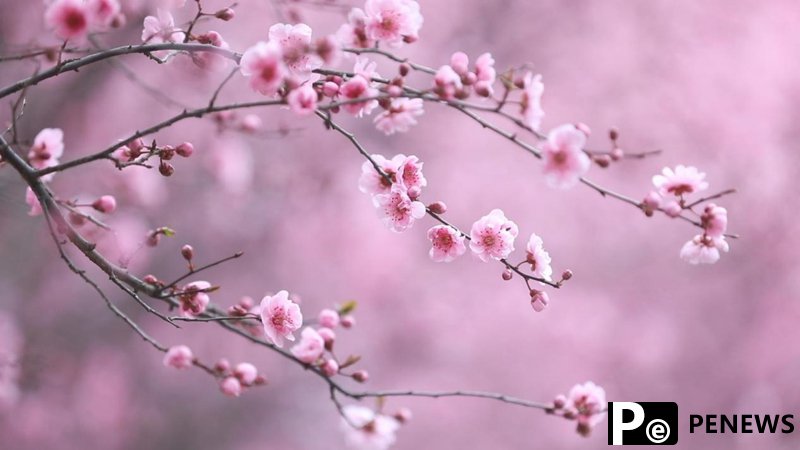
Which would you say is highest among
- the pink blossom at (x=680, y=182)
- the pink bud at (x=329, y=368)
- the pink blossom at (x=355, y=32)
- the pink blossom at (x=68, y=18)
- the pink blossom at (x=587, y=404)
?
the pink blossom at (x=355, y=32)

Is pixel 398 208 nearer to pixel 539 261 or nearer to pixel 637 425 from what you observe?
pixel 539 261

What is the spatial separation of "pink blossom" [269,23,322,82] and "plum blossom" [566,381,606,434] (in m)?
0.51

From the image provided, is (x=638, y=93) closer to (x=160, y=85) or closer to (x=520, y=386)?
(x=520, y=386)

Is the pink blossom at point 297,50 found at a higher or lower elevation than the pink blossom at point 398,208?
higher

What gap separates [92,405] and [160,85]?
4.08 feet

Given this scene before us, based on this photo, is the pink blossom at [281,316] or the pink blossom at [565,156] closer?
the pink blossom at [565,156]

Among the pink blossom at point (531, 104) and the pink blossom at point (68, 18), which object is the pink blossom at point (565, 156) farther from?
the pink blossom at point (68, 18)

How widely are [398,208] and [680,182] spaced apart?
1.02 ft

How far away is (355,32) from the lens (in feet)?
2.63

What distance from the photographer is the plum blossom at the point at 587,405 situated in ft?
2.94

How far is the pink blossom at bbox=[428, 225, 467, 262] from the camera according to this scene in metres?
0.83

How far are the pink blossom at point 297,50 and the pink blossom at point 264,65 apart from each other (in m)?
0.01

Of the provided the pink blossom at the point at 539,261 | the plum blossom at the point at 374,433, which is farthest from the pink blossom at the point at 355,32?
the plum blossom at the point at 374,433

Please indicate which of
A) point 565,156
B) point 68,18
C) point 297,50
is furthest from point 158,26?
point 565,156
